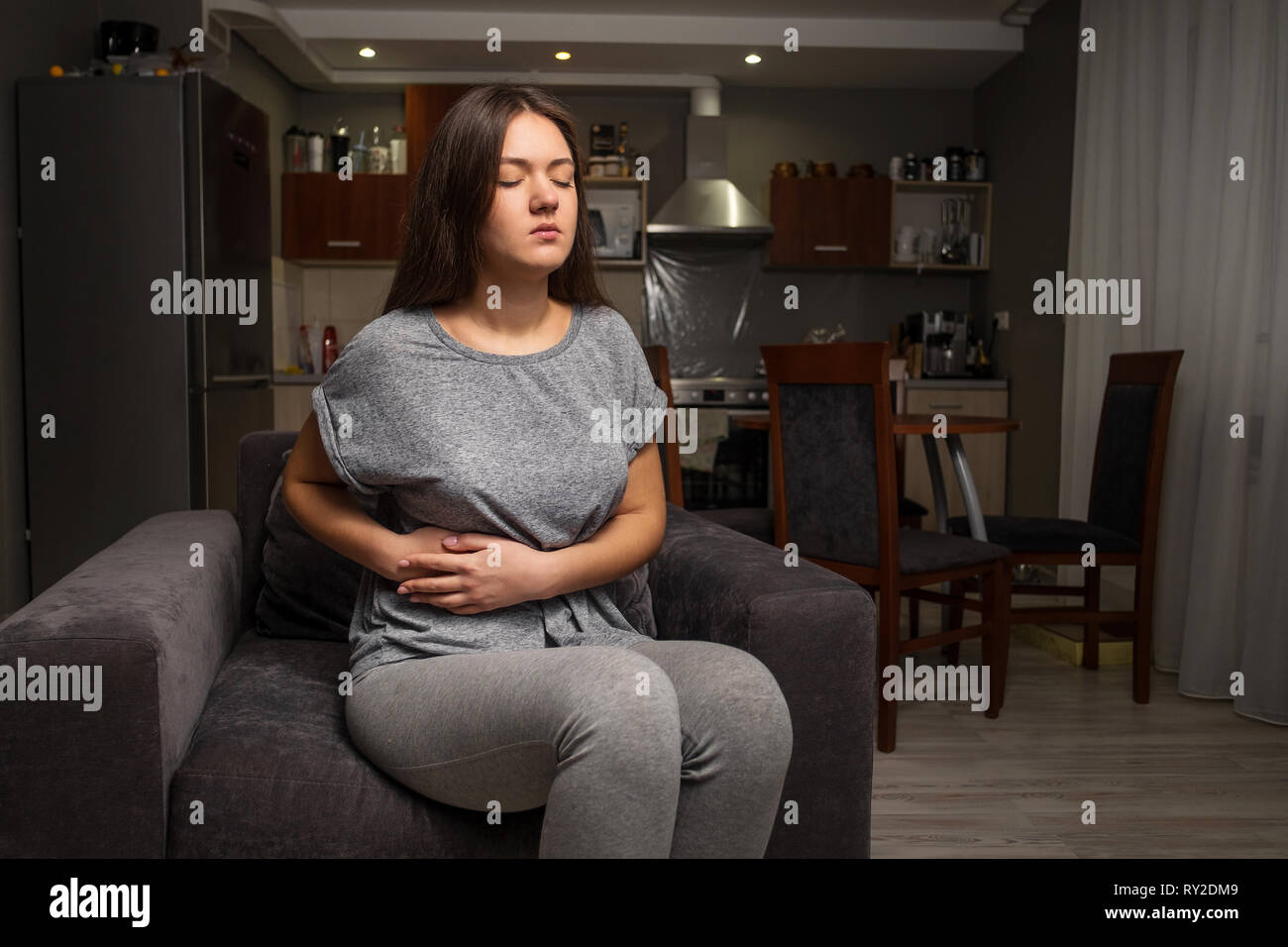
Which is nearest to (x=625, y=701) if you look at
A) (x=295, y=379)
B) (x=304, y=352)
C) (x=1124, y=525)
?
(x=1124, y=525)

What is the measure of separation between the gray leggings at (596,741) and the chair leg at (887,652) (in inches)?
54.3

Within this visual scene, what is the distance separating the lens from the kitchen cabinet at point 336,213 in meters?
5.27

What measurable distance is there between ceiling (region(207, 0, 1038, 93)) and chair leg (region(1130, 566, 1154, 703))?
2745 mm

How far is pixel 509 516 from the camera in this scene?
1296 mm

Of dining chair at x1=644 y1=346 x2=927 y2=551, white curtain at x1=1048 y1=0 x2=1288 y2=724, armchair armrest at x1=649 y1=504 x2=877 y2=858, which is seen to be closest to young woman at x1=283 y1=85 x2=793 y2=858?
armchair armrest at x1=649 y1=504 x2=877 y2=858

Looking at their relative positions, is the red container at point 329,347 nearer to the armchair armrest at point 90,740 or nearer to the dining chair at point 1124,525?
the dining chair at point 1124,525

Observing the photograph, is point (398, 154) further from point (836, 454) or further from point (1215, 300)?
point (1215, 300)

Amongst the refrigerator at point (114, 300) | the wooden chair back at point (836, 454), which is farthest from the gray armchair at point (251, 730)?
the refrigerator at point (114, 300)

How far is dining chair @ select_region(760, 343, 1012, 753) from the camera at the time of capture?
2592 millimetres

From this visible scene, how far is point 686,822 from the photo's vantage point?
3.76 ft

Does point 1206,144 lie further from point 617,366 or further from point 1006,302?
point 617,366

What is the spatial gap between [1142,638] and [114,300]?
3253 millimetres
